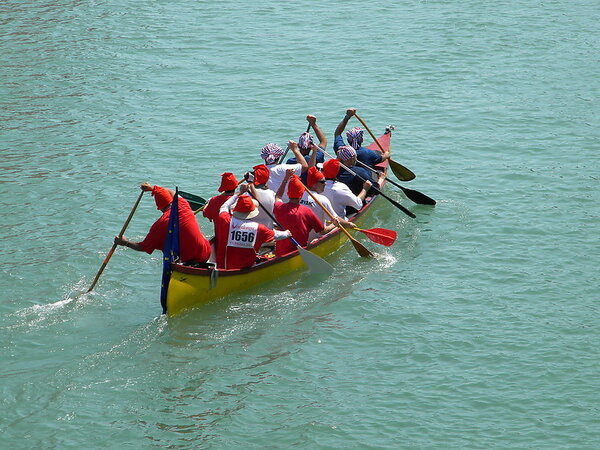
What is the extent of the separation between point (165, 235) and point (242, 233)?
120 cm

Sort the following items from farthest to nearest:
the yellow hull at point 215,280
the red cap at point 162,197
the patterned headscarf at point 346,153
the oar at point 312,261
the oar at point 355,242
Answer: the patterned headscarf at point 346,153
the oar at point 355,242
the oar at point 312,261
the red cap at point 162,197
the yellow hull at point 215,280

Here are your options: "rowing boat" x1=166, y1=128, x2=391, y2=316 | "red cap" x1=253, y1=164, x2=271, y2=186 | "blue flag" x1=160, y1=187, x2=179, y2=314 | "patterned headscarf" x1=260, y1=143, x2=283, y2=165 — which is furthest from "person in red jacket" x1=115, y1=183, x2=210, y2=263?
"patterned headscarf" x1=260, y1=143, x2=283, y2=165

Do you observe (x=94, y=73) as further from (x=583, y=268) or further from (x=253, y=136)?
(x=583, y=268)

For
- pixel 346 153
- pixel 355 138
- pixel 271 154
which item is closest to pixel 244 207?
pixel 271 154

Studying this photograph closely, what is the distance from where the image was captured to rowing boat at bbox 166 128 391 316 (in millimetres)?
13227

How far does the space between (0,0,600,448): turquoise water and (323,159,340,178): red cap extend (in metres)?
1.51

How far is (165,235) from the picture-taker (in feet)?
43.4

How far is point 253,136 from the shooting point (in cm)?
2130

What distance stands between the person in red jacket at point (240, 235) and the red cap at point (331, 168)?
81.7 inches

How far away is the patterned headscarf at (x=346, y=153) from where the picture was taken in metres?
16.6

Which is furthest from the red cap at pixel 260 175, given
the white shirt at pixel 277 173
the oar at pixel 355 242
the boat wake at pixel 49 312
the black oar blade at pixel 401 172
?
the black oar blade at pixel 401 172

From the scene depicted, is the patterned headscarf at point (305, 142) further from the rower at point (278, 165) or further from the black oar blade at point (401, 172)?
the black oar blade at point (401, 172)

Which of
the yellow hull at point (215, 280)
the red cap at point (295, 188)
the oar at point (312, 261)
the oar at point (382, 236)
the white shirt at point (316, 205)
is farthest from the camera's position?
the oar at point (382, 236)

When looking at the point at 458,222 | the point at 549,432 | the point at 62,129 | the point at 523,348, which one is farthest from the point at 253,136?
the point at 549,432
